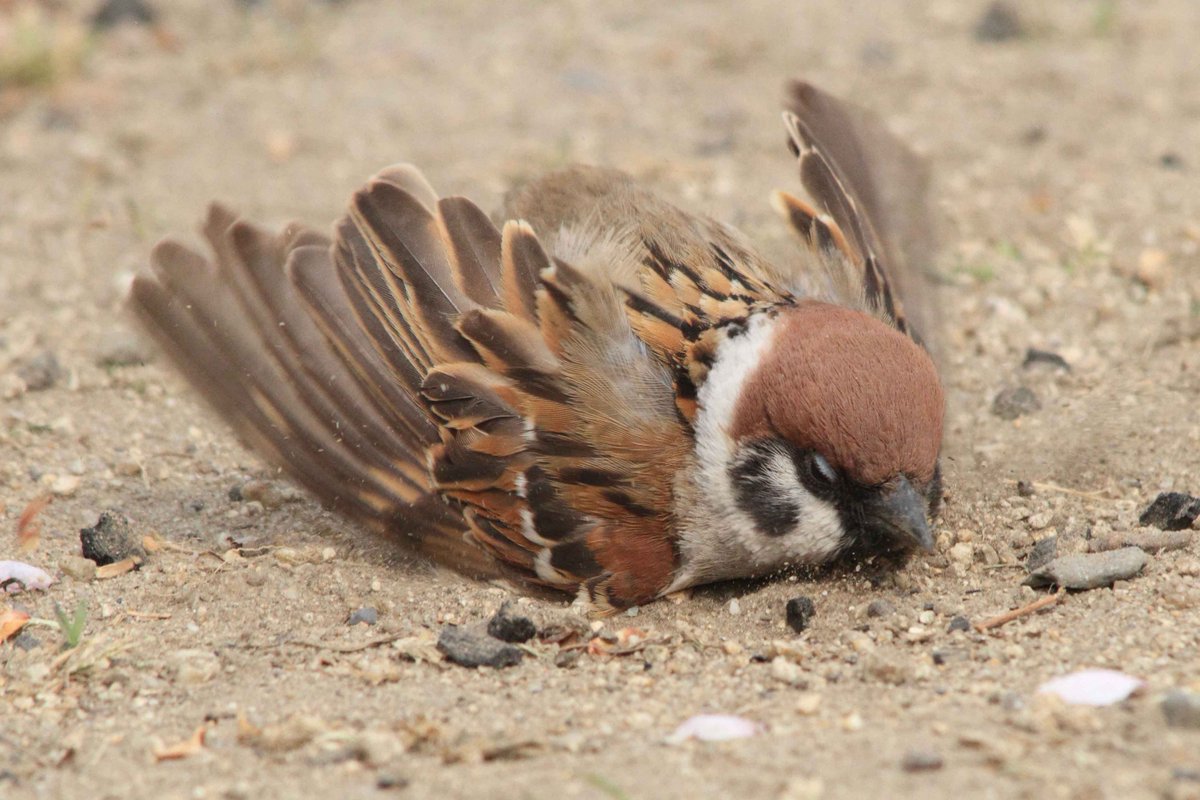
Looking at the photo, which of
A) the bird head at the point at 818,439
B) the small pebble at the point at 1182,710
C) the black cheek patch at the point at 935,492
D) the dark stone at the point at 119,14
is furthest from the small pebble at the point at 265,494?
the dark stone at the point at 119,14

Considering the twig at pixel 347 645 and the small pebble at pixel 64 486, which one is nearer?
the twig at pixel 347 645

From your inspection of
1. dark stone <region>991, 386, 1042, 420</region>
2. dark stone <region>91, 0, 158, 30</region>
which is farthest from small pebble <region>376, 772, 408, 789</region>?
dark stone <region>91, 0, 158, 30</region>

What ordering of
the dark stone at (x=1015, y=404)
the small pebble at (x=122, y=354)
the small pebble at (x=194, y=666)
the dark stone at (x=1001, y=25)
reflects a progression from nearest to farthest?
1. the small pebble at (x=194, y=666)
2. the dark stone at (x=1015, y=404)
3. the small pebble at (x=122, y=354)
4. the dark stone at (x=1001, y=25)

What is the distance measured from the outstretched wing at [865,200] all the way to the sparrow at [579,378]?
2 centimetres

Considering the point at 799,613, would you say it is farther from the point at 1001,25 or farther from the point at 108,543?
the point at 1001,25

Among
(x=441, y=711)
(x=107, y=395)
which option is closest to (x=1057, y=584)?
(x=441, y=711)

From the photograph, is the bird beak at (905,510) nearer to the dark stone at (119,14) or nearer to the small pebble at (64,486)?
the small pebble at (64,486)

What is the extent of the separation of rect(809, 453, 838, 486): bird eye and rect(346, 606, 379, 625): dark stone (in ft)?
4.69

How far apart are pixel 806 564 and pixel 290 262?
A: 209 centimetres

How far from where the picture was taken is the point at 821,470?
4.56 m

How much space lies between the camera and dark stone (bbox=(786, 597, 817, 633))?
15.4ft

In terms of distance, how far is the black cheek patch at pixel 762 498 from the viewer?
470 centimetres

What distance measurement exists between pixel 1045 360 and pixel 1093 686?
8.59ft

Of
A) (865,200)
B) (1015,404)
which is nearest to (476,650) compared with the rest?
(1015,404)
